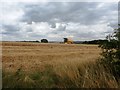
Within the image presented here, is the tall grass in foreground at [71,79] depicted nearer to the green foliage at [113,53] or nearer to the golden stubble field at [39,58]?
the green foliage at [113,53]

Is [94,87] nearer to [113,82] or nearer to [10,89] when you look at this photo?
[113,82]

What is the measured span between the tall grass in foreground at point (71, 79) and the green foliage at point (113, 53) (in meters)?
0.21

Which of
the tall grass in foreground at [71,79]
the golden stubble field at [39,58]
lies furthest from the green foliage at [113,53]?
the golden stubble field at [39,58]

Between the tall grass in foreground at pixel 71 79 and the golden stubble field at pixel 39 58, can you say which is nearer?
the tall grass in foreground at pixel 71 79

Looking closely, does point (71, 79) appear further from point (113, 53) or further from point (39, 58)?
point (39, 58)

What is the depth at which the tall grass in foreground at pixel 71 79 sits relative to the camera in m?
6.36

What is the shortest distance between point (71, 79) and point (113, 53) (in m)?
1.61

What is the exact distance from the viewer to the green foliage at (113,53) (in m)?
7.14

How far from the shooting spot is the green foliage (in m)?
7.14

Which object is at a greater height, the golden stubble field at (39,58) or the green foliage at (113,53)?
the green foliage at (113,53)

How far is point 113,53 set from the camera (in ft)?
24.5

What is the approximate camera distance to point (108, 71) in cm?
704

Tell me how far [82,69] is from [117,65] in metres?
1.20

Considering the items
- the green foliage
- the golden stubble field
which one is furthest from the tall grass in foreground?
the golden stubble field
